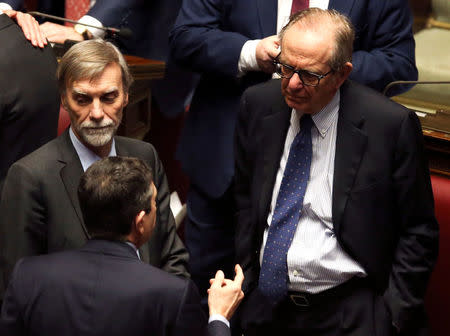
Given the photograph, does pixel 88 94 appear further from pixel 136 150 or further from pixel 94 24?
pixel 94 24

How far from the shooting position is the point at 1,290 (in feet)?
7.52

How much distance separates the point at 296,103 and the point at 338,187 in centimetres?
28

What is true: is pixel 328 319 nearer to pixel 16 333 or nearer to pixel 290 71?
pixel 290 71

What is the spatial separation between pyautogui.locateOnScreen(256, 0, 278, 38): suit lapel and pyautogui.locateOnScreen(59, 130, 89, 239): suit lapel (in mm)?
782

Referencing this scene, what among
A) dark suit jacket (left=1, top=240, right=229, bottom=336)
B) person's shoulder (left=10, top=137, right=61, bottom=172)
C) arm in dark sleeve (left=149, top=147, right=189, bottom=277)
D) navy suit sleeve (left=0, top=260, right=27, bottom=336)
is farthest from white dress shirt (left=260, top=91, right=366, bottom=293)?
navy suit sleeve (left=0, top=260, right=27, bottom=336)

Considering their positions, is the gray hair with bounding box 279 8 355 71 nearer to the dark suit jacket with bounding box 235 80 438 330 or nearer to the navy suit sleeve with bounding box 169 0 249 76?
the dark suit jacket with bounding box 235 80 438 330

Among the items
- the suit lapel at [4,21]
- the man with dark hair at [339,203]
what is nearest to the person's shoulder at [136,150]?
the man with dark hair at [339,203]

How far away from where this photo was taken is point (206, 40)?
2.66 m

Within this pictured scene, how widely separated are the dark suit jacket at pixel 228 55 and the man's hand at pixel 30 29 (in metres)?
0.46

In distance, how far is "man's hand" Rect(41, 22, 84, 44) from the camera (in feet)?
9.84

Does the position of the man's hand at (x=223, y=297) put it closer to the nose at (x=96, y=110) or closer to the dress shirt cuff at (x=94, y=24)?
the nose at (x=96, y=110)

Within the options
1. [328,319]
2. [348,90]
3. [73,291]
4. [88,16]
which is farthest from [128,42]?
[73,291]

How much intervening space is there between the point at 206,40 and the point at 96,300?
117cm

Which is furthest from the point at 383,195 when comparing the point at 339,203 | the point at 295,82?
the point at 295,82
